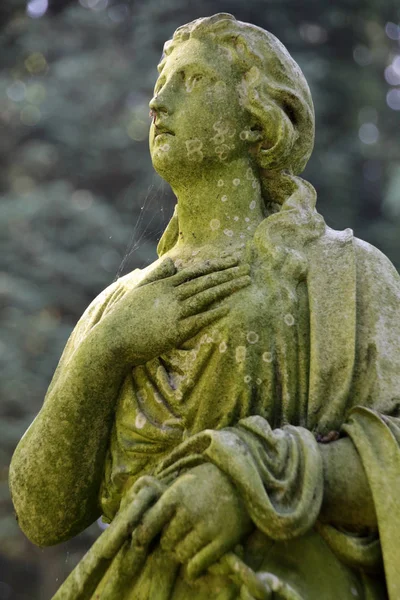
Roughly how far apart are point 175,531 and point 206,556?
10 centimetres

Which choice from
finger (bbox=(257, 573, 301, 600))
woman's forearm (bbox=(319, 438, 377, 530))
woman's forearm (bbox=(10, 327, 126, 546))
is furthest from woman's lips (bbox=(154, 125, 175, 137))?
finger (bbox=(257, 573, 301, 600))

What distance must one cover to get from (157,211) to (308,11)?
274 centimetres

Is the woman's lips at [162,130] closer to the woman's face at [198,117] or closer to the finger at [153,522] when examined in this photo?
the woman's face at [198,117]

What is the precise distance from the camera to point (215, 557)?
255 cm

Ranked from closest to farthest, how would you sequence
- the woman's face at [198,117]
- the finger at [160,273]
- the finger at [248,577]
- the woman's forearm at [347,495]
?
the finger at [248,577], the woman's forearm at [347,495], the finger at [160,273], the woman's face at [198,117]

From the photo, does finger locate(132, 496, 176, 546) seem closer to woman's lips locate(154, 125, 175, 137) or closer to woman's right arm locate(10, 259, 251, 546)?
woman's right arm locate(10, 259, 251, 546)

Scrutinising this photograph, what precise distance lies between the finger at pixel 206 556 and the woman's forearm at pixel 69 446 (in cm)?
54

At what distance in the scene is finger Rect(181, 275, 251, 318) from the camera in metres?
2.89

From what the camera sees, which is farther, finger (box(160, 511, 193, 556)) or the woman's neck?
the woman's neck

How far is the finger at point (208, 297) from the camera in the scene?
2.89 m

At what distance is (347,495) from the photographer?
103 inches

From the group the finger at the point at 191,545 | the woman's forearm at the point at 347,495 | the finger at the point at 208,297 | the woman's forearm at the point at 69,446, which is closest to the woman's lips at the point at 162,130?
the finger at the point at 208,297

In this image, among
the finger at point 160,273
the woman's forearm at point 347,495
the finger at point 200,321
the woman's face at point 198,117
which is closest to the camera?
the woman's forearm at point 347,495

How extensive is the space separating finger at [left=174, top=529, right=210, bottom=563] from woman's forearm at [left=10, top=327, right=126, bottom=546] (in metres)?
0.50
